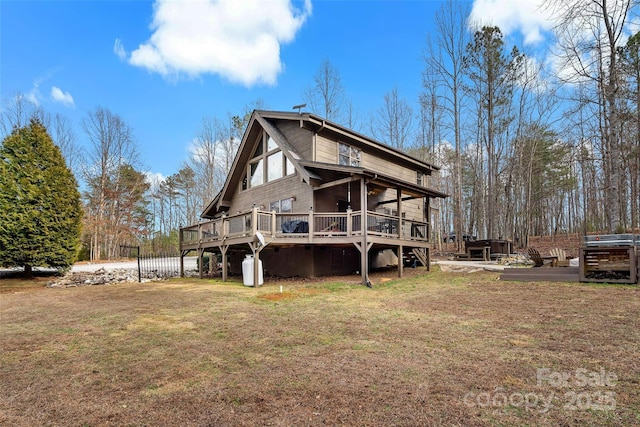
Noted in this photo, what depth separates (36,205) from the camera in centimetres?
1401

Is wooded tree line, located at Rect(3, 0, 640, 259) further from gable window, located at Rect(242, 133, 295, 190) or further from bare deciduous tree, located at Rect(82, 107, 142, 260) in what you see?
gable window, located at Rect(242, 133, 295, 190)

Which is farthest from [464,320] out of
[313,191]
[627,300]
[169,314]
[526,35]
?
[526,35]

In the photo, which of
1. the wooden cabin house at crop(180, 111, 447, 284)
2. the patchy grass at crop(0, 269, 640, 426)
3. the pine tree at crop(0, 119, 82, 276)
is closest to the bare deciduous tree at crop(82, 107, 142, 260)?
the pine tree at crop(0, 119, 82, 276)

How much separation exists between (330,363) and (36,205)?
15.6 m

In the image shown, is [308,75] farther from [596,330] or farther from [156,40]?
[596,330]

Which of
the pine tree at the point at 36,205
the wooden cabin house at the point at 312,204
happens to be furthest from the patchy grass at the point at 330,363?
the pine tree at the point at 36,205

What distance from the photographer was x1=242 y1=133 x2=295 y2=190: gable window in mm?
15491

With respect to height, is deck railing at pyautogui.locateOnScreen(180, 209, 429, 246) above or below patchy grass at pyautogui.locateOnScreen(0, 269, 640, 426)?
above

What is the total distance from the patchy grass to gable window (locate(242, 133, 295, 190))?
8.59 meters

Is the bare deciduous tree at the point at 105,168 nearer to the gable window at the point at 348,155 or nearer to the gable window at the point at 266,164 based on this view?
the gable window at the point at 266,164

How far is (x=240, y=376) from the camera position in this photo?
3.88 meters

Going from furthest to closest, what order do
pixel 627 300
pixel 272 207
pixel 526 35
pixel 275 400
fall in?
pixel 526 35 < pixel 272 207 < pixel 627 300 < pixel 275 400

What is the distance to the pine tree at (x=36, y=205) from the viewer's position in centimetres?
1341

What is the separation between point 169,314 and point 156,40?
60.2 ft
